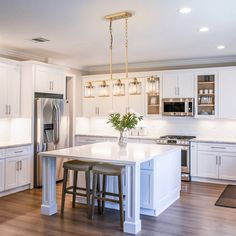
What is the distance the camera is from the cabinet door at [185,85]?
22.7 feet

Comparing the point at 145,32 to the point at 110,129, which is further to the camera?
the point at 110,129

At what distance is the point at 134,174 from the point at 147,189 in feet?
2.37

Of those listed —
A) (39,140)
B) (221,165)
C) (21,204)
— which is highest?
(39,140)

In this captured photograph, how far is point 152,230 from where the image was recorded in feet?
12.7

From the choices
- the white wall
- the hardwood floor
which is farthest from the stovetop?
the hardwood floor

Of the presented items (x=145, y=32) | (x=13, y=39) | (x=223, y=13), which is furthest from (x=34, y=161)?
(x=223, y=13)

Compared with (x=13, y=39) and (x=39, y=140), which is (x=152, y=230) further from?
(x=13, y=39)

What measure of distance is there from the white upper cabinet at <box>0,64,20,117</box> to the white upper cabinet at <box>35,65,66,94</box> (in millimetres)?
387

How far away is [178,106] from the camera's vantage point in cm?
703

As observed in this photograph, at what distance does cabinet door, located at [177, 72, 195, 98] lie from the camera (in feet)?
22.7

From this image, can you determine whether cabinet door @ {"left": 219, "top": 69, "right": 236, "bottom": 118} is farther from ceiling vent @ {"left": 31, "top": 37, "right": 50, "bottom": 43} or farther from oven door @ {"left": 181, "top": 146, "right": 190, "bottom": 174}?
ceiling vent @ {"left": 31, "top": 37, "right": 50, "bottom": 43}

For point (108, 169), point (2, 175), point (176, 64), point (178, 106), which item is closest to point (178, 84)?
point (178, 106)

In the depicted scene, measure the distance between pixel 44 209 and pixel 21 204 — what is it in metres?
0.74

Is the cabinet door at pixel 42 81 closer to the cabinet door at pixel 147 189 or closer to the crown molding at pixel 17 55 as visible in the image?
the crown molding at pixel 17 55
